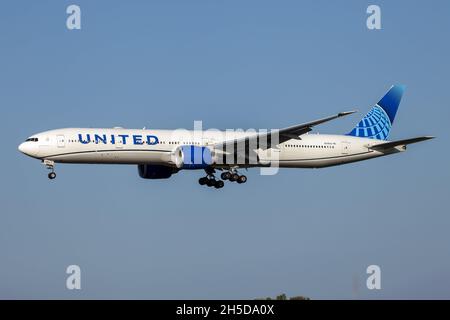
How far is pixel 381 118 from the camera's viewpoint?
268 ft

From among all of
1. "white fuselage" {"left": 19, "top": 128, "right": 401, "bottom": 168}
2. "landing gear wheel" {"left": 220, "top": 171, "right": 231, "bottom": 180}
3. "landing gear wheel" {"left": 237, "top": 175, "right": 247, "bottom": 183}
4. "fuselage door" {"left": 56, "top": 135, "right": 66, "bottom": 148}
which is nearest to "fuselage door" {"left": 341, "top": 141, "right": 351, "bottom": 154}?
"white fuselage" {"left": 19, "top": 128, "right": 401, "bottom": 168}

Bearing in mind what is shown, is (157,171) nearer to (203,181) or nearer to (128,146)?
(203,181)

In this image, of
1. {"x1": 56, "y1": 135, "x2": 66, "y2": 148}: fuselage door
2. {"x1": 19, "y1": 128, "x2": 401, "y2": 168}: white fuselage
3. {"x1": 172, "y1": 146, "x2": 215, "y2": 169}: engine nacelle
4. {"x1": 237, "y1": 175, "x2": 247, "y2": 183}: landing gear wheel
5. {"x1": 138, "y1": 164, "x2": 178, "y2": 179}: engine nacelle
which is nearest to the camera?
{"x1": 56, "y1": 135, "x2": 66, "y2": 148}: fuselage door

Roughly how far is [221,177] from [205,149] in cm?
463

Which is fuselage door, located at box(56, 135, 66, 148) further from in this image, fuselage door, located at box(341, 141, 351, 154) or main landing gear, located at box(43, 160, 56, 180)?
fuselage door, located at box(341, 141, 351, 154)

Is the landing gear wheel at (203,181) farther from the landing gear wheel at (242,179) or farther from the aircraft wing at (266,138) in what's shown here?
the aircraft wing at (266,138)

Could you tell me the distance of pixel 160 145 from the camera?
225ft

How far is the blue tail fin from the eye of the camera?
79688 millimetres

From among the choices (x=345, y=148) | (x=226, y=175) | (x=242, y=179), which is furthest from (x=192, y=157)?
(x=345, y=148)
